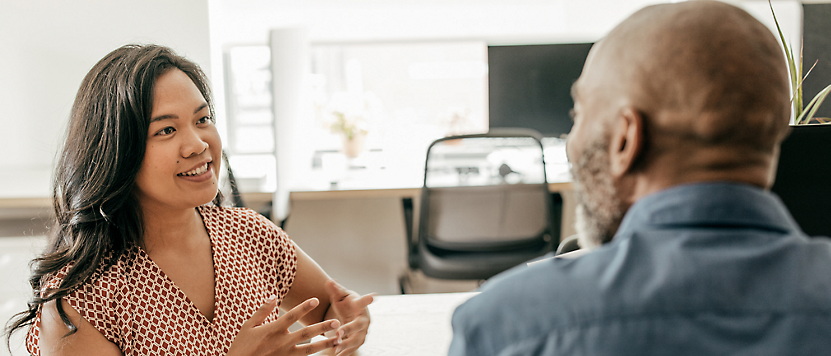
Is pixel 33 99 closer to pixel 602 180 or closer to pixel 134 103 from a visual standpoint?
pixel 134 103

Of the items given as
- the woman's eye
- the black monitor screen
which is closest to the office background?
the black monitor screen

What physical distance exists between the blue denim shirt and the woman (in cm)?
44

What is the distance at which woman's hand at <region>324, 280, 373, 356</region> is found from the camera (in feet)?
2.63

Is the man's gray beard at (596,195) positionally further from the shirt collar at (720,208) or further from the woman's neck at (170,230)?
the woman's neck at (170,230)

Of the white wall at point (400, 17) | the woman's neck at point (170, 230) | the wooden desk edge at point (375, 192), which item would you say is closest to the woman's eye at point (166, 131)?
the woman's neck at point (170, 230)

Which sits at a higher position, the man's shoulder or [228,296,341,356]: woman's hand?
the man's shoulder

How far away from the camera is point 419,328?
861mm

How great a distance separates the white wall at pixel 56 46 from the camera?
5.31 ft

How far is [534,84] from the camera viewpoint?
256 cm

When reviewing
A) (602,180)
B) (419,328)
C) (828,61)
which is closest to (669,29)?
(602,180)

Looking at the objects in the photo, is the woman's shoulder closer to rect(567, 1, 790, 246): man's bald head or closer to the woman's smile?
the woman's smile

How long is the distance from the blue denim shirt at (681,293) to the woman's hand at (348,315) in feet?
1.51

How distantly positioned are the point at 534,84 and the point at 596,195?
2177 mm

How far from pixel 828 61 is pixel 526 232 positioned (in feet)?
6.24
